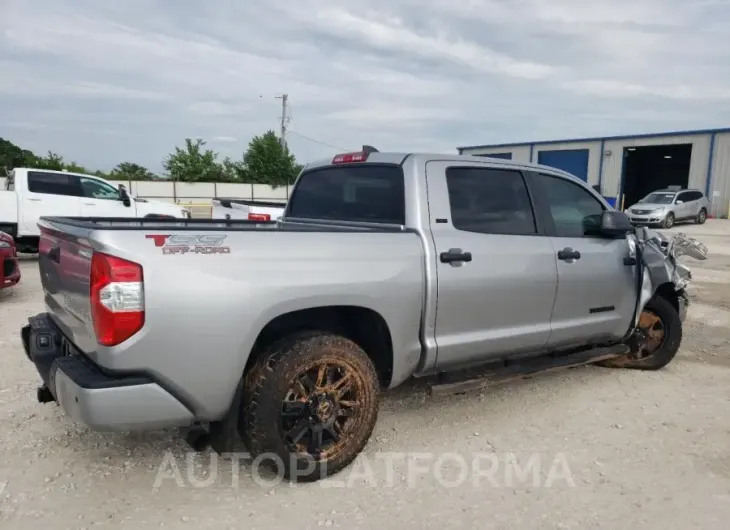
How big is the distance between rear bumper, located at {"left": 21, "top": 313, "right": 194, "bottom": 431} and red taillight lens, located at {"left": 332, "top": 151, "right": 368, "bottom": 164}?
6.71ft

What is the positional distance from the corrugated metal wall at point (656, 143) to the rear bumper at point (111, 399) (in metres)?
32.7

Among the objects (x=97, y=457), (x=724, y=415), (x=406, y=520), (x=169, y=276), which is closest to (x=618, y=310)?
(x=724, y=415)

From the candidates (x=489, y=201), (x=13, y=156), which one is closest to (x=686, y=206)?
(x=489, y=201)

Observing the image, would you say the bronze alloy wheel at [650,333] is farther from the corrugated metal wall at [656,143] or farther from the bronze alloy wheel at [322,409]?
the corrugated metal wall at [656,143]

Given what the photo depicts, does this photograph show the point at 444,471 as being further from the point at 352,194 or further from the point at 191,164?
the point at 191,164

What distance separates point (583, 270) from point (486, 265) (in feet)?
3.39

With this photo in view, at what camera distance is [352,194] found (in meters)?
3.93

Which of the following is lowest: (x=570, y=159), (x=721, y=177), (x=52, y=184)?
(x=52, y=184)

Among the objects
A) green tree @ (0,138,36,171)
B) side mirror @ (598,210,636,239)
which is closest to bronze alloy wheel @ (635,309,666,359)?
side mirror @ (598,210,636,239)

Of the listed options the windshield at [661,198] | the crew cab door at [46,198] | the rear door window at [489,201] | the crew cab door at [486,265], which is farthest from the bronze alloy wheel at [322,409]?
the windshield at [661,198]

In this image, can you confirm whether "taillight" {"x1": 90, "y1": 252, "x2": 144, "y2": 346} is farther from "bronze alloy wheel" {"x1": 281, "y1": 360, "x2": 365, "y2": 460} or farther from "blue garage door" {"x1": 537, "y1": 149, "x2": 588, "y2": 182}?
"blue garage door" {"x1": 537, "y1": 149, "x2": 588, "y2": 182}

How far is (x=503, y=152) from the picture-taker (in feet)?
122

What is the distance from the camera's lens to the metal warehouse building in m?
28.6

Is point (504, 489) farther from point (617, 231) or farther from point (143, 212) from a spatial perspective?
point (143, 212)
